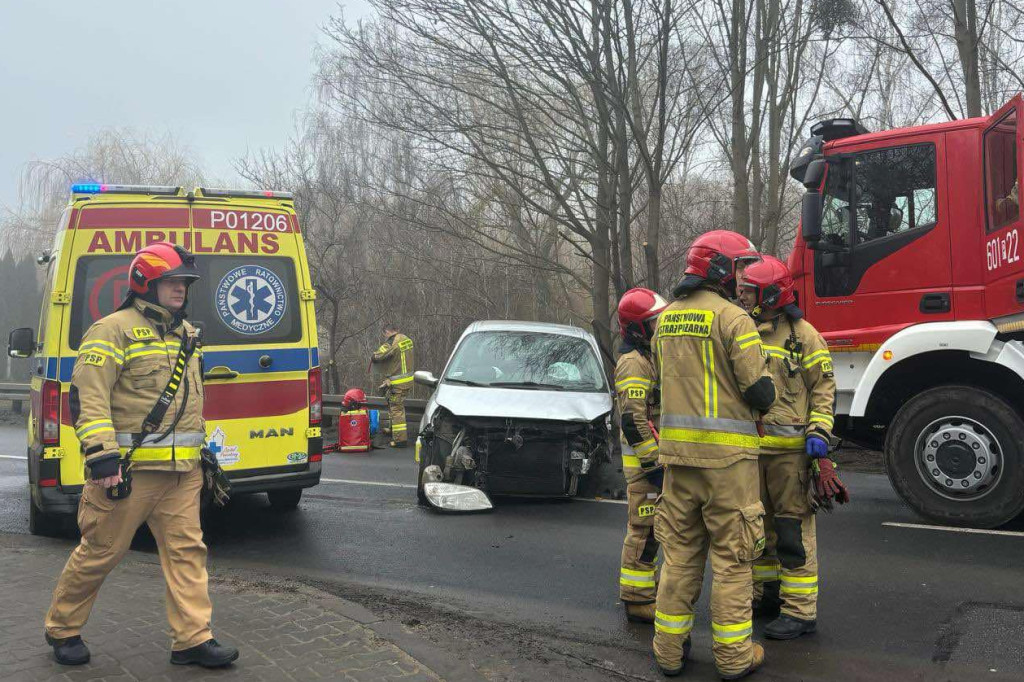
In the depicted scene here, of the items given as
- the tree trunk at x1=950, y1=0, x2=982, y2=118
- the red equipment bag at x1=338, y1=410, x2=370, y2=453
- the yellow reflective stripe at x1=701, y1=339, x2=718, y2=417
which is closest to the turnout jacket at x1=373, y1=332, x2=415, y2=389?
the red equipment bag at x1=338, y1=410, x2=370, y2=453

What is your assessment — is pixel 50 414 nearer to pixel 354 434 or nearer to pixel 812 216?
pixel 812 216

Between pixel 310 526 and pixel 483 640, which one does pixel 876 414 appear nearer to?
pixel 483 640

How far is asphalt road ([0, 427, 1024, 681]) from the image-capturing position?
13.9 ft

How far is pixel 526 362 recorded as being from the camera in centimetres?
882

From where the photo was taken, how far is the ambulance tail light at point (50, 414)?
6156 millimetres

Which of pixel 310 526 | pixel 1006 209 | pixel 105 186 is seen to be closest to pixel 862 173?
pixel 1006 209

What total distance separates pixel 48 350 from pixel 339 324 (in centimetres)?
1708

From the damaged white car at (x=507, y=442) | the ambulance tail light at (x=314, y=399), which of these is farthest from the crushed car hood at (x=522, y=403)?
the ambulance tail light at (x=314, y=399)

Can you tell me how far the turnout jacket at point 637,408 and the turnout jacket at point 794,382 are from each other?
2.02ft

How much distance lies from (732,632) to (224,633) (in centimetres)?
242

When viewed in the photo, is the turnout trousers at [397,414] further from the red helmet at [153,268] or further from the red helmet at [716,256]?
the red helmet at [716,256]

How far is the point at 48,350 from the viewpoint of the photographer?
20.6 feet

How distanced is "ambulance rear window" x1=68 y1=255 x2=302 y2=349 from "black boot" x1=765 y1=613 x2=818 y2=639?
163 inches

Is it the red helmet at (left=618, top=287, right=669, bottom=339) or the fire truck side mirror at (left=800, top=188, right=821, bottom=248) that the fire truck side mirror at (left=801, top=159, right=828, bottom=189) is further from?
the red helmet at (left=618, top=287, right=669, bottom=339)
